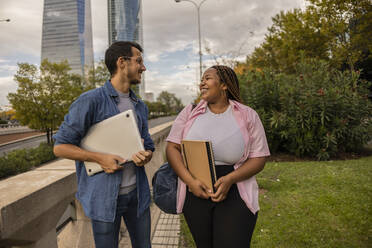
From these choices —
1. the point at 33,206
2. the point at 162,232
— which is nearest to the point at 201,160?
the point at 33,206

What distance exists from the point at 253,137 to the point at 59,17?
91.6 meters

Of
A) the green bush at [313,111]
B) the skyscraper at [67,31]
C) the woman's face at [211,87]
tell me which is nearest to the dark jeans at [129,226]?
the woman's face at [211,87]

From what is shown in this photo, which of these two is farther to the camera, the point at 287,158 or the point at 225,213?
the point at 287,158

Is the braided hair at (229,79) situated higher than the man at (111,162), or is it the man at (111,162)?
the braided hair at (229,79)

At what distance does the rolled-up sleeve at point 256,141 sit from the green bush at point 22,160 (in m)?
13.3

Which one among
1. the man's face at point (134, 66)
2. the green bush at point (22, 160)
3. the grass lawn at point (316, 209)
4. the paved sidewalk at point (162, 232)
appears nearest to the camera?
the man's face at point (134, 66)

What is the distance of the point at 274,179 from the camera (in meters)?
5.12

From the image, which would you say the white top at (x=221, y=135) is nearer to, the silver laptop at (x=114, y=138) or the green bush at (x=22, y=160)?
the silver laptop at (x=114, y=138)

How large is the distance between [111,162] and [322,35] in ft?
56.1

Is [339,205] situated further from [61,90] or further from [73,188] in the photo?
[61,90]

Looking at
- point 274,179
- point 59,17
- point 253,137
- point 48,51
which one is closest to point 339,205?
point 274,179

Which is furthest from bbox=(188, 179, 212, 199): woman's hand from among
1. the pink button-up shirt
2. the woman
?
the pink button-up shirt

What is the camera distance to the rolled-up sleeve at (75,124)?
1293 millimetres

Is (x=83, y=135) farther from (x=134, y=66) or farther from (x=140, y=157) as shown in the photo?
(x=134, y=66)
